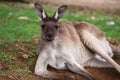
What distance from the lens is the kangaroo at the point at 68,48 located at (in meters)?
6.34

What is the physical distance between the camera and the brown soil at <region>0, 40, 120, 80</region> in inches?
243

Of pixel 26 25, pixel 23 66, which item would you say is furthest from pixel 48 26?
pixel 26 25

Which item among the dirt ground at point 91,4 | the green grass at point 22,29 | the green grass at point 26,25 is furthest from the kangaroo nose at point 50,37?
the dirt ground at point 91,4

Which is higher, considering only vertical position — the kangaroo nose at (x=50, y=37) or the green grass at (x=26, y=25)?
the kangaroo nose at (x=50, y=37)

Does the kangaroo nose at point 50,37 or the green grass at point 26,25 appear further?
the green grass at point 26,25

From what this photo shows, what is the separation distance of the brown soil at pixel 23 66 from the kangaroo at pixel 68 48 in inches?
4.7

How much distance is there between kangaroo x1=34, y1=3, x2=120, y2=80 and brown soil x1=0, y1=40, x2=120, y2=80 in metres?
0.12

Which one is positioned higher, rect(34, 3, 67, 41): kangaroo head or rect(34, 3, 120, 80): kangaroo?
rect(34, 3, 67, 41): kangaroo head

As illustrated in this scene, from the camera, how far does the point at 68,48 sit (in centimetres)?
661

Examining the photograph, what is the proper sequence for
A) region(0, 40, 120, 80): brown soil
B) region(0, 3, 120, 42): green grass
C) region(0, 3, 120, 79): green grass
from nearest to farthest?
region(0, 40, 120, 80): brown soil < region(0, 3, 120, 79): green grass < region(0, 3, 120, 42): green grass

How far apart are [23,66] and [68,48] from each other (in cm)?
82

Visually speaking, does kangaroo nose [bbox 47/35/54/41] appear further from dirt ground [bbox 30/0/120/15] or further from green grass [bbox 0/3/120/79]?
dirt ground [bbox 30/0/120/15]

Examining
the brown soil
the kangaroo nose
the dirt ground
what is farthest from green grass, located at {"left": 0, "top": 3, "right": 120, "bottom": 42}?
the kangaroo nose

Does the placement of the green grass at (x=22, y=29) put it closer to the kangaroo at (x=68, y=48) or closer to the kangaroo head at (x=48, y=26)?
the kangaroo at (x=68, y=48)
